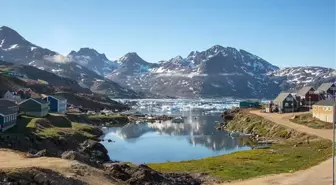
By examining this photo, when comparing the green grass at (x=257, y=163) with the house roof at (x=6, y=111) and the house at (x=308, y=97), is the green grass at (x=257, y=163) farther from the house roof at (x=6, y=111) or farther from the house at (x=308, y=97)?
the house at (x=308, y=97)

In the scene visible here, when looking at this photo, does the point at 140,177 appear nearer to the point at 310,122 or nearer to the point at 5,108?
the point at 5,108

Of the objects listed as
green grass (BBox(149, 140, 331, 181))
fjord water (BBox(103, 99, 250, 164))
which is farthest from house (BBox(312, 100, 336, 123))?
green grass (BBox(149, 140, 331, 181))

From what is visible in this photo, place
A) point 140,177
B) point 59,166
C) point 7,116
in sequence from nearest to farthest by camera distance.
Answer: point 59,166 → point 140,177 → point 7,116

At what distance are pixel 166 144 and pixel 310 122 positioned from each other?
3253 cm

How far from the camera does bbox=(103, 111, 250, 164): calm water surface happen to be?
224 ft

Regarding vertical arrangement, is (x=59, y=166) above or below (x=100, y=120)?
above

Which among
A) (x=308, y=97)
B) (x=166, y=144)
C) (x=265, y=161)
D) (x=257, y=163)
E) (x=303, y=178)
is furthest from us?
(x=308, y=97)

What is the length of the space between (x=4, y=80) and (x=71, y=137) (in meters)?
109

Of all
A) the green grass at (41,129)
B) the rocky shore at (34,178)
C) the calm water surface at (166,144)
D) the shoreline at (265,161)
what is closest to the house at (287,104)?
the calm water surface at (166,144)

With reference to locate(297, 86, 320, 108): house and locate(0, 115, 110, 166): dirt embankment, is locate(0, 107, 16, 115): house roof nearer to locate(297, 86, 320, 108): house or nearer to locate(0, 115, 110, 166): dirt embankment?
locate(0, 115, 110, 166): dirt embankment

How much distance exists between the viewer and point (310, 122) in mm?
90375

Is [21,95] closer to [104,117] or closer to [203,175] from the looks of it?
[104,117]

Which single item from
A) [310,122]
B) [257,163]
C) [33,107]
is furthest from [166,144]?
[257,163]

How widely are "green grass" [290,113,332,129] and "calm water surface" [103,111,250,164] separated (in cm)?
1609
